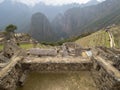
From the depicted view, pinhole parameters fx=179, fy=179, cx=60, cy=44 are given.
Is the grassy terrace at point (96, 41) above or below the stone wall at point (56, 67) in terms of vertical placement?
below

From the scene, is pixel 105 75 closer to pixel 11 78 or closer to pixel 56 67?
pixel 56 67

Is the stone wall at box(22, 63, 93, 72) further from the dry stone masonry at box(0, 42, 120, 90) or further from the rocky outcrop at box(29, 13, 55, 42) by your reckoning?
the rocky outcrop at box(29, 13, 55, 42)

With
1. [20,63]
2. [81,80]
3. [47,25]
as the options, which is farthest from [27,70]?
[47,25]

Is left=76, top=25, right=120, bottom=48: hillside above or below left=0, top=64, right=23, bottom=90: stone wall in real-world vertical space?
below

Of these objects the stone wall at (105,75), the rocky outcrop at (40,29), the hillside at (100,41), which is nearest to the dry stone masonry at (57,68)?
the stone wall at (105,75)

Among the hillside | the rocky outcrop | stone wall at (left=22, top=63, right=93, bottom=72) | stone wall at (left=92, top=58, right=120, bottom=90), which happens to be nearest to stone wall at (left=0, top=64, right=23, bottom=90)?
stone wall at (left=22, top=63, right=93, bottom=72)

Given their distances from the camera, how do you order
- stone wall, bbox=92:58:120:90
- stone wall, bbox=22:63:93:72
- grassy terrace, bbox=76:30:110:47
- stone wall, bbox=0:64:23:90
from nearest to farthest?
stone wall, bbox=92:58:120:90 < stone wall, bbox=0:64:23:90 < stone wall, bbox=22:63:93:72 < grassy terrace, bbox=76:30:110:47

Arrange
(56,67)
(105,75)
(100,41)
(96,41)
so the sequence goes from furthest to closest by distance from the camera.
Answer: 1. (96,41)
2. (100,41)
3. (56,67)
4. (105,75)

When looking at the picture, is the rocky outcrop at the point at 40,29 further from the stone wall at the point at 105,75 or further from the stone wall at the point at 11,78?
the stone wall at the point at 105,75

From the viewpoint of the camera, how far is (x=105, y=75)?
930 cm

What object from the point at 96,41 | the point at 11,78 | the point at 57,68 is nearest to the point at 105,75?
the point at 57,68

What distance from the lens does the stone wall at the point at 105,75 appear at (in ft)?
27.1

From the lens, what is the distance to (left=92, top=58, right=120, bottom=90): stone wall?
8273 millimetres

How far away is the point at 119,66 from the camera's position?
422 inches
